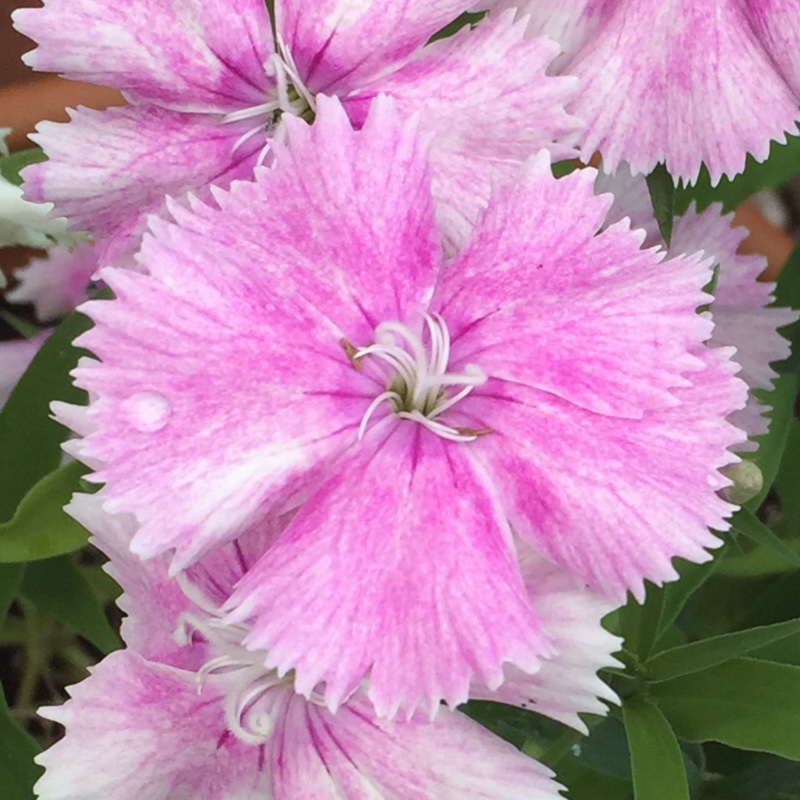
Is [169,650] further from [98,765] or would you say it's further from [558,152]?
[558,152]

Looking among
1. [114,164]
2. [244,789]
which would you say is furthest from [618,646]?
[114,164]

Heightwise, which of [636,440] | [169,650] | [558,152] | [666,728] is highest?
[558,152]

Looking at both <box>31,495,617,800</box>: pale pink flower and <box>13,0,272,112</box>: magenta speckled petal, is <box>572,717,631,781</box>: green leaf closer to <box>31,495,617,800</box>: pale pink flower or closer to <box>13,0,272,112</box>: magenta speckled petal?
<box>31,495,617,800</box>: pale pink flower

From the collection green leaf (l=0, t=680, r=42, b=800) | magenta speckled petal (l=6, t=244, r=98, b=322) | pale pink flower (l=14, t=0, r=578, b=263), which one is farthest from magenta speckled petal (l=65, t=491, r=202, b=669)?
magenta speckled petal (l=6, t=244, r=98, b=322)

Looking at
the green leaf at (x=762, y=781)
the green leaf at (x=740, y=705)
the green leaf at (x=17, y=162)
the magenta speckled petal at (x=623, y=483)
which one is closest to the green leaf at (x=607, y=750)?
the green leaf at (x=740, y=705)

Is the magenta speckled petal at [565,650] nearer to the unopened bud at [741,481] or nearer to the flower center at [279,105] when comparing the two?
the unopened bud at [741,481]

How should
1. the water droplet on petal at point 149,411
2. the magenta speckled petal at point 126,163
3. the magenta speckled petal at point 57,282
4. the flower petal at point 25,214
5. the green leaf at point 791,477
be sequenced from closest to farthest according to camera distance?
the water droplet on petal at point 149,411, the magenta speckled petal at point 126,163, the flower petal at point 25,214, the green leaf at point 791,477, the magenta speckled petal at point 57,282

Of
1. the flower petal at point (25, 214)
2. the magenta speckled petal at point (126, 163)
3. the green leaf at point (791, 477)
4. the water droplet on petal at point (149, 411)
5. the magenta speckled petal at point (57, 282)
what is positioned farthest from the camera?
the magenta speckled petal at point (57, 282)

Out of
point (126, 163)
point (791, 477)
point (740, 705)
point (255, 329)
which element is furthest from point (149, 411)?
point (791, 477)
